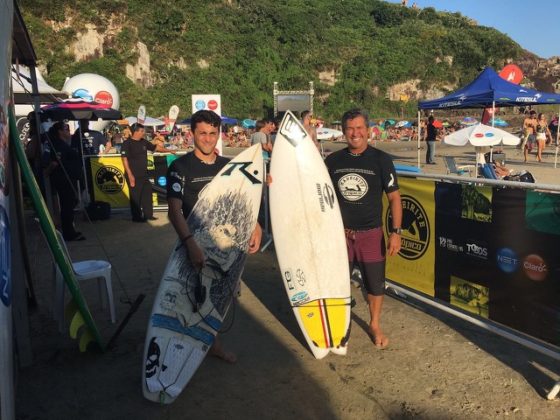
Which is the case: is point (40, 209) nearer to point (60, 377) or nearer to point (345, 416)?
point (60, 377)

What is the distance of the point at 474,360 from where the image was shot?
335 cm

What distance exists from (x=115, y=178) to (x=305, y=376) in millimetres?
7278

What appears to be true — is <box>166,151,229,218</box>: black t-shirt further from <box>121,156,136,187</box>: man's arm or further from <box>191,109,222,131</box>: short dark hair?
<box>121,156,136,187</box>: man's arm

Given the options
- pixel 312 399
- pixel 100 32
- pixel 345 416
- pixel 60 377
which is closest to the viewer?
pixel 345 416

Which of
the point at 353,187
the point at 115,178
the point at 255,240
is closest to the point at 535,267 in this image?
the point at 353,187

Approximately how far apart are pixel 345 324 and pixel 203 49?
37.7 m

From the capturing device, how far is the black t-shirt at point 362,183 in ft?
11.0

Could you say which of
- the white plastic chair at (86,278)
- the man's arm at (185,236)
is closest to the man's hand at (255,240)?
the man's arm at (185,236)

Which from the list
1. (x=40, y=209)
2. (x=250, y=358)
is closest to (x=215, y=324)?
(x=250, y=358)

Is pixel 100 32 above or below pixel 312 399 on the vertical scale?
above

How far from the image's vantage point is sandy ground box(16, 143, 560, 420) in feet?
9.22

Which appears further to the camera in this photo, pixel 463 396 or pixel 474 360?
pixel 474 360

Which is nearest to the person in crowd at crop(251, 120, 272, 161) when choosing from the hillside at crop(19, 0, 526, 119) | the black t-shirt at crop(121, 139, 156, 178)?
the black t-shirt at crop(121, 139, 156, 178)

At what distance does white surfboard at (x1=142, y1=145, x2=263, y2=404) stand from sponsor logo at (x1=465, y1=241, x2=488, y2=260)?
1.74 m
